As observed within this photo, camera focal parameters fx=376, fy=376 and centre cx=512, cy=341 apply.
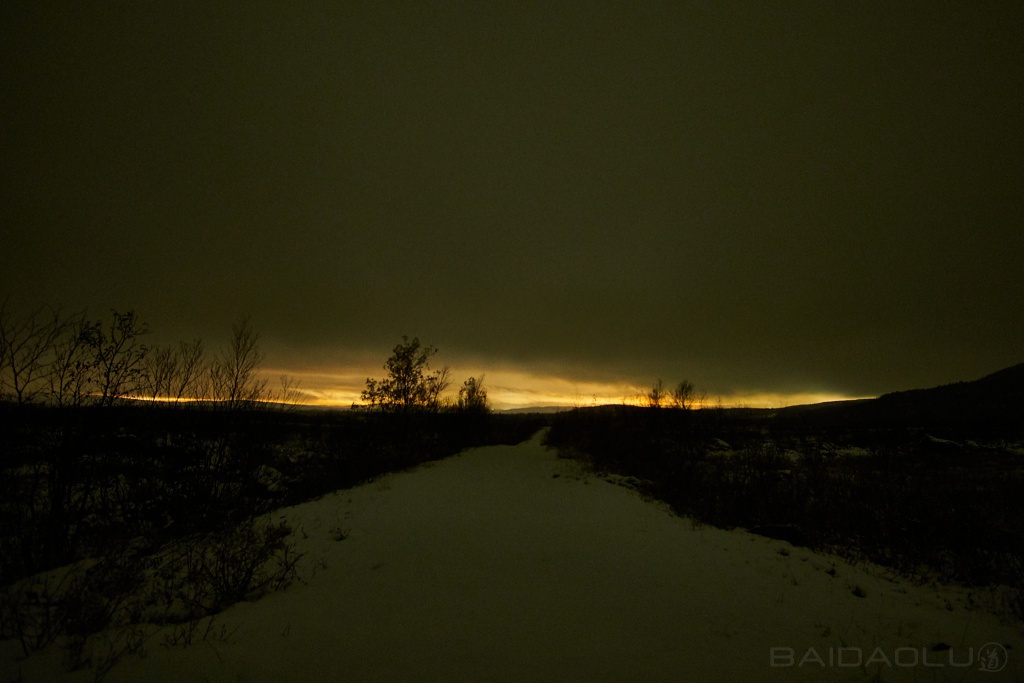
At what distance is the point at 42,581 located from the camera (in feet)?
15.8

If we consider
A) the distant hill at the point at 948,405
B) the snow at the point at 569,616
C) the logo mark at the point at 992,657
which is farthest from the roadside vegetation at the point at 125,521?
the distant hill at the point at 948,405

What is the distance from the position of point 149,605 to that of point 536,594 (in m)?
4.85

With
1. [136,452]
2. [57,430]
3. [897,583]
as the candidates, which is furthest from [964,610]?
[136,452]

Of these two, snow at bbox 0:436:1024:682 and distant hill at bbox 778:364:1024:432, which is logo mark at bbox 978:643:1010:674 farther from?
distant hill at bbox 778:364:1024:432

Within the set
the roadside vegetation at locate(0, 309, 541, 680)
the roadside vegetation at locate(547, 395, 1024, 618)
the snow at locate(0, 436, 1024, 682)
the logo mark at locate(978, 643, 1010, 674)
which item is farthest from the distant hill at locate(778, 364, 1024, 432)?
the roadside vegetation at locate(0, 309, 541, 680)

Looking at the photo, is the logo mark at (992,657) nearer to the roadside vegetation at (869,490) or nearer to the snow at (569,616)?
the snow at (569,616)

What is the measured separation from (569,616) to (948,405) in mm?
68906

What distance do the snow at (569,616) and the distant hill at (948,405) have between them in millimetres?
40149

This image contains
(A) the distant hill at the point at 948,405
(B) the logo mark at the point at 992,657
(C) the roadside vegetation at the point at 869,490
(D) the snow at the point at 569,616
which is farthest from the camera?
(A) the distant hill at the point at 948,405

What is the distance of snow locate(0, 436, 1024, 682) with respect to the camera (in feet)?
11.8

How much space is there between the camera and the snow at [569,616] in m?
3.60

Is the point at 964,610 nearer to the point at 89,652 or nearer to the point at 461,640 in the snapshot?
the point at 461,640

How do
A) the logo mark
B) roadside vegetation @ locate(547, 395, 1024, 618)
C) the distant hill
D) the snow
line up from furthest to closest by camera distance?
the distant hill → roadside vegetation @ locate(547, 395, 1024, 618) → the logo mark → the snow

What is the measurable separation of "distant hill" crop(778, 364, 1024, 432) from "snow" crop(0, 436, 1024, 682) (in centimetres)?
4015
